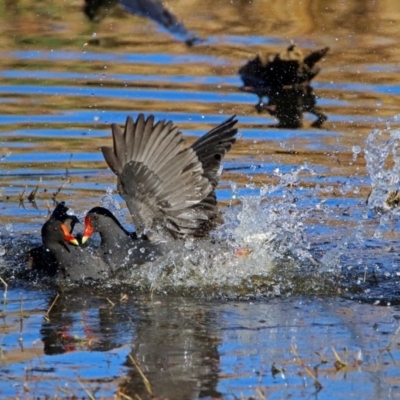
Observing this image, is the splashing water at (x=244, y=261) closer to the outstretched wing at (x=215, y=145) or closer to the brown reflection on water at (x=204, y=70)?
the outstretched wing at (x=215, y=145)

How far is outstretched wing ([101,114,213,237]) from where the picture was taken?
6414 mm

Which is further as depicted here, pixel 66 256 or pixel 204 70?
pixel 204 70

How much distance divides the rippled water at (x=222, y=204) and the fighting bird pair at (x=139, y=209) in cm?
16

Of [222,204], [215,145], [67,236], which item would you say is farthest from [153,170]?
[222,204]

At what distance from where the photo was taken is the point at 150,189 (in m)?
6.47

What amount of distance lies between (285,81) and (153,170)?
5.60 metres

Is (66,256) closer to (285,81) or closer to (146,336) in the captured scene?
(146,336)

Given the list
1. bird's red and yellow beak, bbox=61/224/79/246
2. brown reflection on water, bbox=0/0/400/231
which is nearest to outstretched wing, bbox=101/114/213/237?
bird's red and yellow beak, bbox=61/224/79/246

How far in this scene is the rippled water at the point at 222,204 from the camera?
4.96 meters

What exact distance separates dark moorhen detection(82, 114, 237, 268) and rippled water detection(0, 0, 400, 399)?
173 mm

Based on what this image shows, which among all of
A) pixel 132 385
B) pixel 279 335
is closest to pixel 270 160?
pixel 279 335

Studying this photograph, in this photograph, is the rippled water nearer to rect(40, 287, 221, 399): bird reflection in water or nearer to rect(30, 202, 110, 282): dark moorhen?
rect(40, 287, 221, 399): bird reflection in water

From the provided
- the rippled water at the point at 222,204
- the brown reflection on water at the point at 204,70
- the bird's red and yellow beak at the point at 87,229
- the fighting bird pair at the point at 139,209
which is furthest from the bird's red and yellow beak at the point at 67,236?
the brown reflection on water at the point at 204,70

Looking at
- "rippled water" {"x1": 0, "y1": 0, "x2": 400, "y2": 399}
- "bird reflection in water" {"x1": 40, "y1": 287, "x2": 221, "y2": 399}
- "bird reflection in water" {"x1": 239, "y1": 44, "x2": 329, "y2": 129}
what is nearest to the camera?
"bird reflection in water" {"x1": 40, "y1": 287, "x2": 221, "y2": 399}
